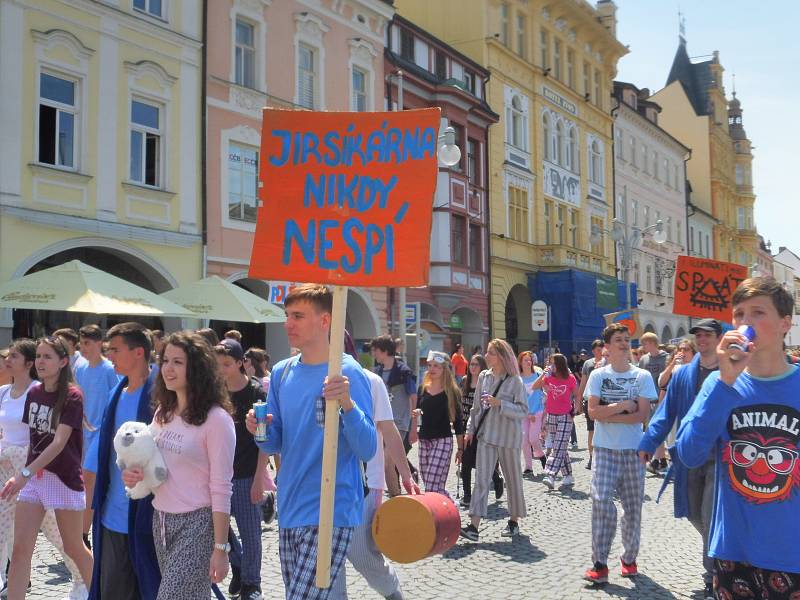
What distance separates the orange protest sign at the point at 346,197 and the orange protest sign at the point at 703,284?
6192 millimetres

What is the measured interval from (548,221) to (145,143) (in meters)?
20.1

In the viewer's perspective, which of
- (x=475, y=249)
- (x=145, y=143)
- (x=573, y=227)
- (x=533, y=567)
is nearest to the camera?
(x=533, y=567)

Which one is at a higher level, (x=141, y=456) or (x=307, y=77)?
(x=307, y=77)

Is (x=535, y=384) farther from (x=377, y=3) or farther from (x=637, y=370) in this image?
(x=377, y=3)

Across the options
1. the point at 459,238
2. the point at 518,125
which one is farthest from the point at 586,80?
the point at 459,238

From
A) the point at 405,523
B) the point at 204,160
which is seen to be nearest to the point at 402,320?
the point at 204,160

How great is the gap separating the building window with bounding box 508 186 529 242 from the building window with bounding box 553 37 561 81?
6.31 metres

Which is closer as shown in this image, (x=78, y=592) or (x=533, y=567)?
(x=78, y=592)

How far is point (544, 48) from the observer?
1388 inches

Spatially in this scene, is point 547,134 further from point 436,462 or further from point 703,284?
point 436,462

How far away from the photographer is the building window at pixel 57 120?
52.4ft

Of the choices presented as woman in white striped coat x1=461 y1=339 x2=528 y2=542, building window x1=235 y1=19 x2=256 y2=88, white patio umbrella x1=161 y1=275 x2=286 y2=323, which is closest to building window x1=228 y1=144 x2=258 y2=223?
building window x1=235 y1=19 x2=256 y2=88

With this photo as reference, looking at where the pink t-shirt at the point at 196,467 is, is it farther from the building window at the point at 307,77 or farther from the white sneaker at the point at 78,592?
the building window at the point at 307,77

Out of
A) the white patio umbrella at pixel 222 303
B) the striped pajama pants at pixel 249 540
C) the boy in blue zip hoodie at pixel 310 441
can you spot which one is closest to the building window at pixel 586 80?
the white patio umbrella at pixel 222 303
